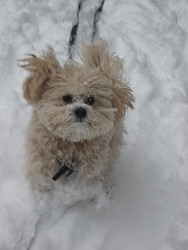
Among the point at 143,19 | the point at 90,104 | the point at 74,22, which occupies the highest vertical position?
the point at 143,19

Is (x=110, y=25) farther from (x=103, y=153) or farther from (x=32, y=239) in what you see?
(x=32, y=239)

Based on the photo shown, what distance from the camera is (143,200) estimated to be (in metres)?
2.29

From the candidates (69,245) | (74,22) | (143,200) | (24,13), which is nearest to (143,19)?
(74,22)

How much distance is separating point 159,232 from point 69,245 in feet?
2.21

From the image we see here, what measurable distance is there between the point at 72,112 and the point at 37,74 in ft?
1.01

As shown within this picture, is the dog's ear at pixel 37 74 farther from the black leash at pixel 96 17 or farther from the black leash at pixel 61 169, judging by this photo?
the black leash at pixel 96 17

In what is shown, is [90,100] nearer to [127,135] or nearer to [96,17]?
[127,135]

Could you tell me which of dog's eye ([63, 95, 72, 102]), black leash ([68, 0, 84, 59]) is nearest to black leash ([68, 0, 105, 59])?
black leash ([68, 0, 84, 59])

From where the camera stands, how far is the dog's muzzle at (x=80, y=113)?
4.91ft

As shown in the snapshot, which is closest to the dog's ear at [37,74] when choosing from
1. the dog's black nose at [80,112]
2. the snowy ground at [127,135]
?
the dog's black nose at [80,112]

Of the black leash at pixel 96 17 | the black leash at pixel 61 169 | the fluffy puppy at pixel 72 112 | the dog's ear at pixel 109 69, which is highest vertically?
the black leash at pixel 96 17

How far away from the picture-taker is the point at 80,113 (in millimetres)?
1501

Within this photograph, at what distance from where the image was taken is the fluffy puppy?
5.05 feet

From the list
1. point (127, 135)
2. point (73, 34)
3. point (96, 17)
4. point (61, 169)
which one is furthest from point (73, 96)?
point (96, 17)
